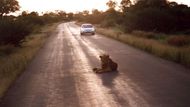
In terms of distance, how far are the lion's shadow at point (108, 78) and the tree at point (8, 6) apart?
218 ft

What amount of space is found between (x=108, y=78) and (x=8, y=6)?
73753 mm

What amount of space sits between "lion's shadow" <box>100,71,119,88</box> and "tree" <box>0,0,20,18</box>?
66.4 m

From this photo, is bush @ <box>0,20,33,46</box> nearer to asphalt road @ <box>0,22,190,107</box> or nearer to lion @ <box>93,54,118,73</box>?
asphalt road @ <box>0,22,190,107</box>

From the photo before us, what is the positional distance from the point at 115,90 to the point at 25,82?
3850 mm

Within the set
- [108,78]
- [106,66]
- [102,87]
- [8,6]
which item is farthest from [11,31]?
[8,6]

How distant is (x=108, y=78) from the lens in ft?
49.3

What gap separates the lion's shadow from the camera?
1360cm

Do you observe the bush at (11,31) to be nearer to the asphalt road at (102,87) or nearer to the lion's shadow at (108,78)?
the asphalt road at (102,87)

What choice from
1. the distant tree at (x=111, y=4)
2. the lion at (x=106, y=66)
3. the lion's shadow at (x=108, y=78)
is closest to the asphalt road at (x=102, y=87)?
the lion's shadow at (x=108, y=78)

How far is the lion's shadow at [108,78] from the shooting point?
13602 millimetres

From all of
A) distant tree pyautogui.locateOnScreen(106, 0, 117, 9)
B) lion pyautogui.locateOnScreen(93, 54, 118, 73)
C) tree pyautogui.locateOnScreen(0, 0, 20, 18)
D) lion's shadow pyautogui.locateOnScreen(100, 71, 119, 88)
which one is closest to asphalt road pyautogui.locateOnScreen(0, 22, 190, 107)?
lion's shadow pyautogui.locateOnScreen(100, 71, 119, 88)

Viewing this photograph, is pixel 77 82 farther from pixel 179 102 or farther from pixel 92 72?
pixel 179 102

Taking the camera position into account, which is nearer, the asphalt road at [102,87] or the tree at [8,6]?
the asphalt road at [102,87]

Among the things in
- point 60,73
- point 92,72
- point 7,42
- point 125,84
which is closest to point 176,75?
point 125,84
